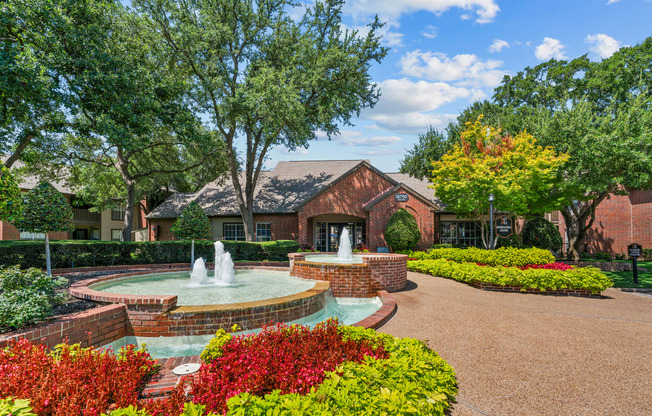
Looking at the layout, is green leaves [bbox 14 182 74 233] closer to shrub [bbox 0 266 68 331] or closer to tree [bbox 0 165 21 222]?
tree [bbox 0 165 21 222]

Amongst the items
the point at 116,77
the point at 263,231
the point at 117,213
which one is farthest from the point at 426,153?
the point at 117,213

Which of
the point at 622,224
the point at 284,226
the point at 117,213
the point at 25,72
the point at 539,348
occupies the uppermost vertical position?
the point at 25,72

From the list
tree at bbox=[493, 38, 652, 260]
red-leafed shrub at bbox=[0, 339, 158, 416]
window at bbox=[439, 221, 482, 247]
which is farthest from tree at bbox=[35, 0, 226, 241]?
tree at bbox=[493, 38, 652, 260]

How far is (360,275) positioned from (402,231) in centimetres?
1021

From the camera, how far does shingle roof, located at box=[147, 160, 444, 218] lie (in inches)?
941

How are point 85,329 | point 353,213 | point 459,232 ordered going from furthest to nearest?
point 459,232, point 353,213, point 85,329

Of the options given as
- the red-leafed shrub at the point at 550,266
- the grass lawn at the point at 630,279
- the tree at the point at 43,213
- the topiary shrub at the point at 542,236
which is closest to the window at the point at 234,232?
the tree at the point at 43,213

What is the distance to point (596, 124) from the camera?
1588 centimetres

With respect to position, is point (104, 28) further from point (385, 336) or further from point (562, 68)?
point (562, 68)

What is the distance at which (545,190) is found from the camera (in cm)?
1678

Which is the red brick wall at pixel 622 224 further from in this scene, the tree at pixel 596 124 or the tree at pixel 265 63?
the tree at pixel 265 63

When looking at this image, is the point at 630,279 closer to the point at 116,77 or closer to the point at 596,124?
the point at 596,124

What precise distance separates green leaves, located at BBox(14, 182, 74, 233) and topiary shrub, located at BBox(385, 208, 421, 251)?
52.1 ft

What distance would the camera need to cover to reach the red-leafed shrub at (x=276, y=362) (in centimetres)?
321
